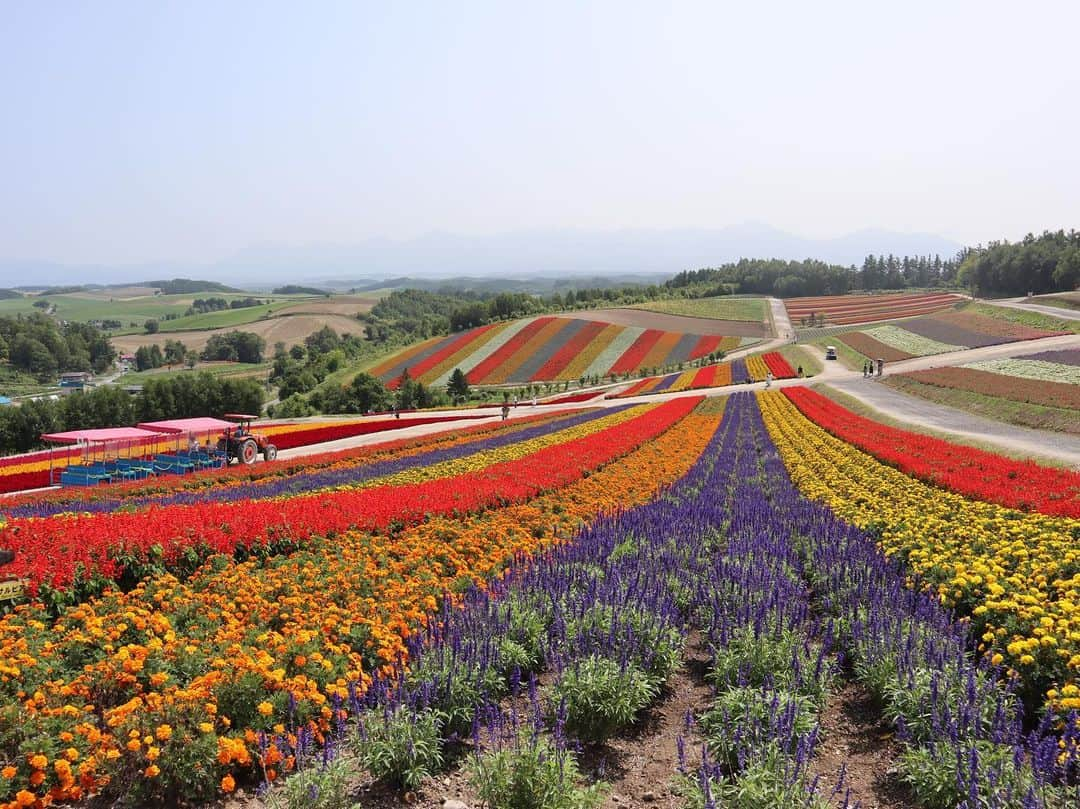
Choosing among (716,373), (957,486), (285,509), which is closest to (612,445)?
(957,486)

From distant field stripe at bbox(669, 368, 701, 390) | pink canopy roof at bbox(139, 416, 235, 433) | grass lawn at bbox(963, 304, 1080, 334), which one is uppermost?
grass lawn at bbox(963, 304, 1080, 334)

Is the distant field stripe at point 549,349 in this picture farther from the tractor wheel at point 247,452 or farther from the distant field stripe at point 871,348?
the tractor wheel at point 247,452

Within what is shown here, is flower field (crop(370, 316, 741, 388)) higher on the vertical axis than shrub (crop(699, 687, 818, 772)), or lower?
lower

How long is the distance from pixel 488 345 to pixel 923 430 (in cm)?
7012

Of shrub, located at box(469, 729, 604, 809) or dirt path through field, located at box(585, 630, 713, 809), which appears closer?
shrub, located at box(469, 729, 604, 809)

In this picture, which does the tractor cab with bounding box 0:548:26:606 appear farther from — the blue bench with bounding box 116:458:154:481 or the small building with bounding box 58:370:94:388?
the small building with bounding box 58:370:94:388

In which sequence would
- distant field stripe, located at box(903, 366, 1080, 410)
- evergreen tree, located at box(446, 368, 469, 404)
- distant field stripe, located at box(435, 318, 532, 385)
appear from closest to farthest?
distant field stripe, located at box(903, 366, 1080, 410)
evergreen tree, located at box(446, 368, 469, 404)
distant field stripe, located at box(435, 318, 532, 385)

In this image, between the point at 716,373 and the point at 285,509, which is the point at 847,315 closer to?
the point at 716,373

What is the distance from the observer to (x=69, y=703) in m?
5.75

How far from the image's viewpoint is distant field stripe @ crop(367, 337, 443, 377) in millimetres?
86531

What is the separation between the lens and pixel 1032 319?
7150 centimetres

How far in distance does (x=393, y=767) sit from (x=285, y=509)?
820cm

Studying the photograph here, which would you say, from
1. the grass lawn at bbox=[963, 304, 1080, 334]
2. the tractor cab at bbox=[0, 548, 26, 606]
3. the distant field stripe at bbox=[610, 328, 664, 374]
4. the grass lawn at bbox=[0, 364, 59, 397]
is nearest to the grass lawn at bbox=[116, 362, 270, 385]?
the grass lawn at bbox=[0, 364, 59, 397]

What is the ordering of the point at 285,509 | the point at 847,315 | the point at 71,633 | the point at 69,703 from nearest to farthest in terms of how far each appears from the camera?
the point at 69,703 < the point at 71,633 < the point at 285,509 < the point at 847,315
